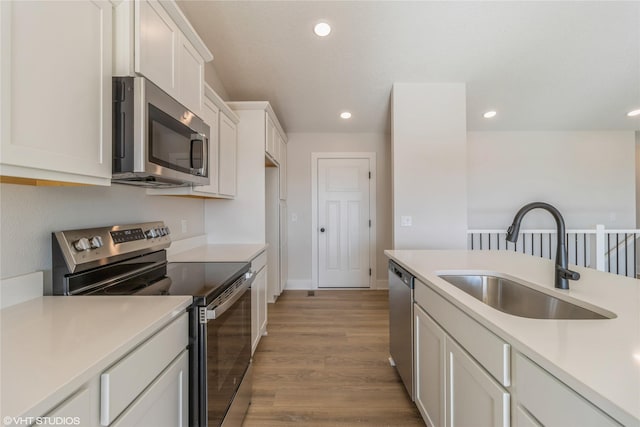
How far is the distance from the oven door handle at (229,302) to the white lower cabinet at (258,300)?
44 centimetres

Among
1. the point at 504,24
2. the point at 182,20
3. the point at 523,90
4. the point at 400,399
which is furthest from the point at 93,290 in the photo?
the point at 523,90

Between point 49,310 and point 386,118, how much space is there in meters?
3.73

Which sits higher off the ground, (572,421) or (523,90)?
(523,90)

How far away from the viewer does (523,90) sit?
10.7 feet

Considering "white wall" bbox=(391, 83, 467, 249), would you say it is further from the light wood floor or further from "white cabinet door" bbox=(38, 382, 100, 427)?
"white cabinet door" bbox=(38, 382, 100, 427)

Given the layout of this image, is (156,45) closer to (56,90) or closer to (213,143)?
(56,90)

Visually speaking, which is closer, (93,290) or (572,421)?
(572,421)

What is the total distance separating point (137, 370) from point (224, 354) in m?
0.57

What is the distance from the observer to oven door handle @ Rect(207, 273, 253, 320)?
3.60ft

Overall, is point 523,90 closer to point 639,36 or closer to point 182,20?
point 639,36

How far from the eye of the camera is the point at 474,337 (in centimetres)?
97

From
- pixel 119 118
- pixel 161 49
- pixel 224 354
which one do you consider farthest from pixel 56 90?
pixel 224 354

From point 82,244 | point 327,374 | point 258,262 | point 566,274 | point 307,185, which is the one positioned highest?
point 307,185

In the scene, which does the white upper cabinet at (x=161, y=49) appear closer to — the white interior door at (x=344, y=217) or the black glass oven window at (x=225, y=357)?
the black glass oven window at (x=225, y=357)
